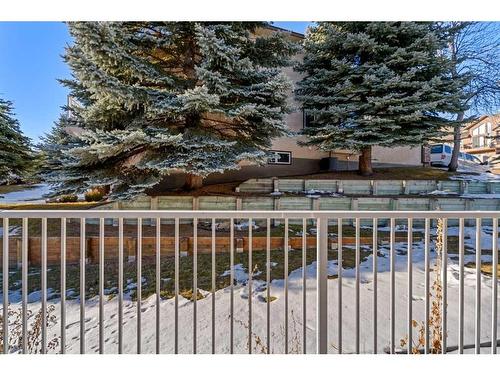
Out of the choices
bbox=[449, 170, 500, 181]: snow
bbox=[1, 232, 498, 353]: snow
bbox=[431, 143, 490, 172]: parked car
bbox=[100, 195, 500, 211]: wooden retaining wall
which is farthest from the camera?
bbox=[431, 143, 490, 172]: parked car

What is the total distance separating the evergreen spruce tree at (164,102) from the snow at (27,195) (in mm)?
836

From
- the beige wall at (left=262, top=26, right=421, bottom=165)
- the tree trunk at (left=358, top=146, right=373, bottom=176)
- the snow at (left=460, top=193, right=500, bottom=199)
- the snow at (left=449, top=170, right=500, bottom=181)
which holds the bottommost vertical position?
the snow at (left=460, top=193, right=500, bottom=199)

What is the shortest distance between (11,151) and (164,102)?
3217 millimetres

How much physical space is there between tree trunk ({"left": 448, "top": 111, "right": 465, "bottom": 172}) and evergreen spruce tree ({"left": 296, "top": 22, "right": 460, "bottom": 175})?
0.39 m

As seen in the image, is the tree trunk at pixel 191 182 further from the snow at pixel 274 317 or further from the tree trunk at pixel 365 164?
the tree trunk at pixel 365 164

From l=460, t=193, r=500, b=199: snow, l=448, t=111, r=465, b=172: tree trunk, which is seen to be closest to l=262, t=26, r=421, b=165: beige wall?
l=448, t=111, r=465, b=172: tree trunk

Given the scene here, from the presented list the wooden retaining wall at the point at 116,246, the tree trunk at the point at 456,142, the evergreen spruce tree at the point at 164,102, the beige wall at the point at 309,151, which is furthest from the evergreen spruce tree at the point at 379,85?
the wooden retaining wall at the point at 116,246

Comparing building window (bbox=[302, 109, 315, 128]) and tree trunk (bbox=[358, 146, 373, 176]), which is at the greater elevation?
building window (bbox=[302, 109, 315, 128])

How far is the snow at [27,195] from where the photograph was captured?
486 cm

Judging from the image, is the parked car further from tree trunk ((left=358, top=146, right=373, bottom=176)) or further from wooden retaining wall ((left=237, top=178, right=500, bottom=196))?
tree trunk ((left=358, top=146, right=373, bottom=176))

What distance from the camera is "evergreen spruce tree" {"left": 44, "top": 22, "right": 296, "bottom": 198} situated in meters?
4.16

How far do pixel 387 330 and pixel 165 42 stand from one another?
5.16 meters

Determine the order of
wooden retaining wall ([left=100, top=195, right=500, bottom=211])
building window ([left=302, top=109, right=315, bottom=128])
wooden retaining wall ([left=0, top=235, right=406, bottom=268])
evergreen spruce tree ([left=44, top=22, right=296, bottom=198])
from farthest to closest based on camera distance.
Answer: building window ([left=302, top=109, right=315, bottom=128]) < wooden retaining wall ([left=100, top=195, right=500, bottom=211]) < evergreen spruce tree ([left=44, top=22, right=296, bottom=198]) < wooden retaining wall ([left=0, top=235, right=406, bottom=268])
